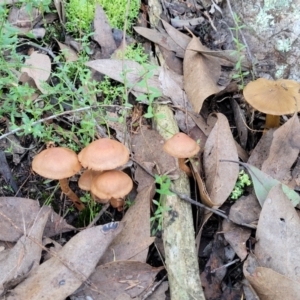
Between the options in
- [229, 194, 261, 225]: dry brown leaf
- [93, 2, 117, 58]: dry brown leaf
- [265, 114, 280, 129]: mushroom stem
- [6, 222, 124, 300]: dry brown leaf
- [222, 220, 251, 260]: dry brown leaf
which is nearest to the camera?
[6, 222, 124, 300]: dry brown leaf

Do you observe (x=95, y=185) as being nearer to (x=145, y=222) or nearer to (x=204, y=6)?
(x=145, y=222)

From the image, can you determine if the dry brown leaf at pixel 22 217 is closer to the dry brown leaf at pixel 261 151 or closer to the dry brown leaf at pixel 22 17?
the dry brown leaf at pixel 261 151

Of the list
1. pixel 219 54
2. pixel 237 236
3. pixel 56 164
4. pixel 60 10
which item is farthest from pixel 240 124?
pixel 60 10

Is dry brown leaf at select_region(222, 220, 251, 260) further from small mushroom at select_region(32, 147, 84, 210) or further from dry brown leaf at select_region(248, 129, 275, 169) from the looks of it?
small mushroom at select_region(32, 147, 84, 210)

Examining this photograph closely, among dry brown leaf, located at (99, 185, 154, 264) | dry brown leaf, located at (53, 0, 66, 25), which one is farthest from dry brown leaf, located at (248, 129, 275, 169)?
dry brown leaf, located at (53, 0, 66, 25)

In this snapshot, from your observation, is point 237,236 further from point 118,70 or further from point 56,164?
point 118,70
